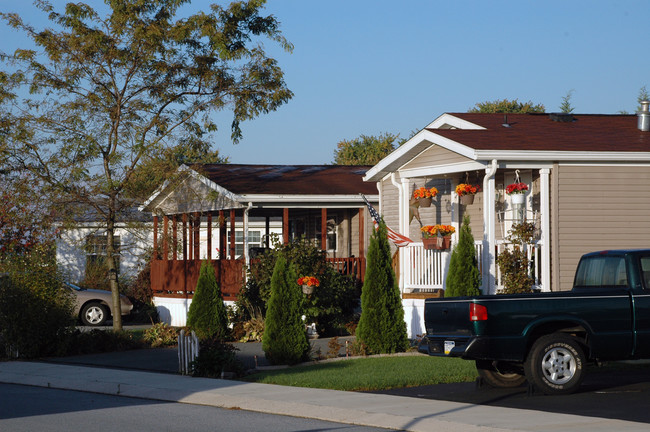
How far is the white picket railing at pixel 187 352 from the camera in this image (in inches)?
603

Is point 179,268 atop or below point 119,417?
atop

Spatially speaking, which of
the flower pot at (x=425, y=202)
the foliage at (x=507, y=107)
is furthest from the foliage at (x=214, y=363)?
the foliage at (x=507, y=107)

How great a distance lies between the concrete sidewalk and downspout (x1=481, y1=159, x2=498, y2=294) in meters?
6.55

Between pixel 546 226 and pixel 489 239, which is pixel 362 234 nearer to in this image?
pixel 489 239

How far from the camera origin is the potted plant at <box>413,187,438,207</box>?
20.9 m

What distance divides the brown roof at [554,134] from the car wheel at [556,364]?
6.81 metres

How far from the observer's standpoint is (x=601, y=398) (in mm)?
11656

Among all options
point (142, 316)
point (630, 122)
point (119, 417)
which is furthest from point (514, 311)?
point (142, 316)

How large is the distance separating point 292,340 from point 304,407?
4524 millimetres

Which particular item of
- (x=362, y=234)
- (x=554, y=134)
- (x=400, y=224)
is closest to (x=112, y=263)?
(x=400, y=224)

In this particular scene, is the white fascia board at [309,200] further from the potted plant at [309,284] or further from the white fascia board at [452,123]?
the potted plant at [309,284]

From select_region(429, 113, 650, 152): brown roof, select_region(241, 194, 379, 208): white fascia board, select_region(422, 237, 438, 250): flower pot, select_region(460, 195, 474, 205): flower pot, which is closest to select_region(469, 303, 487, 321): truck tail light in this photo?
select_region(429, 113, 650, 152): brown roof

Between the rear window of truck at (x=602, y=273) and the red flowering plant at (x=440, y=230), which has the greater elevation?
the red flowering plant at (x=440, y=230)

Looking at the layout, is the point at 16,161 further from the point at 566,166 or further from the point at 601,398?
the point at 601,398
